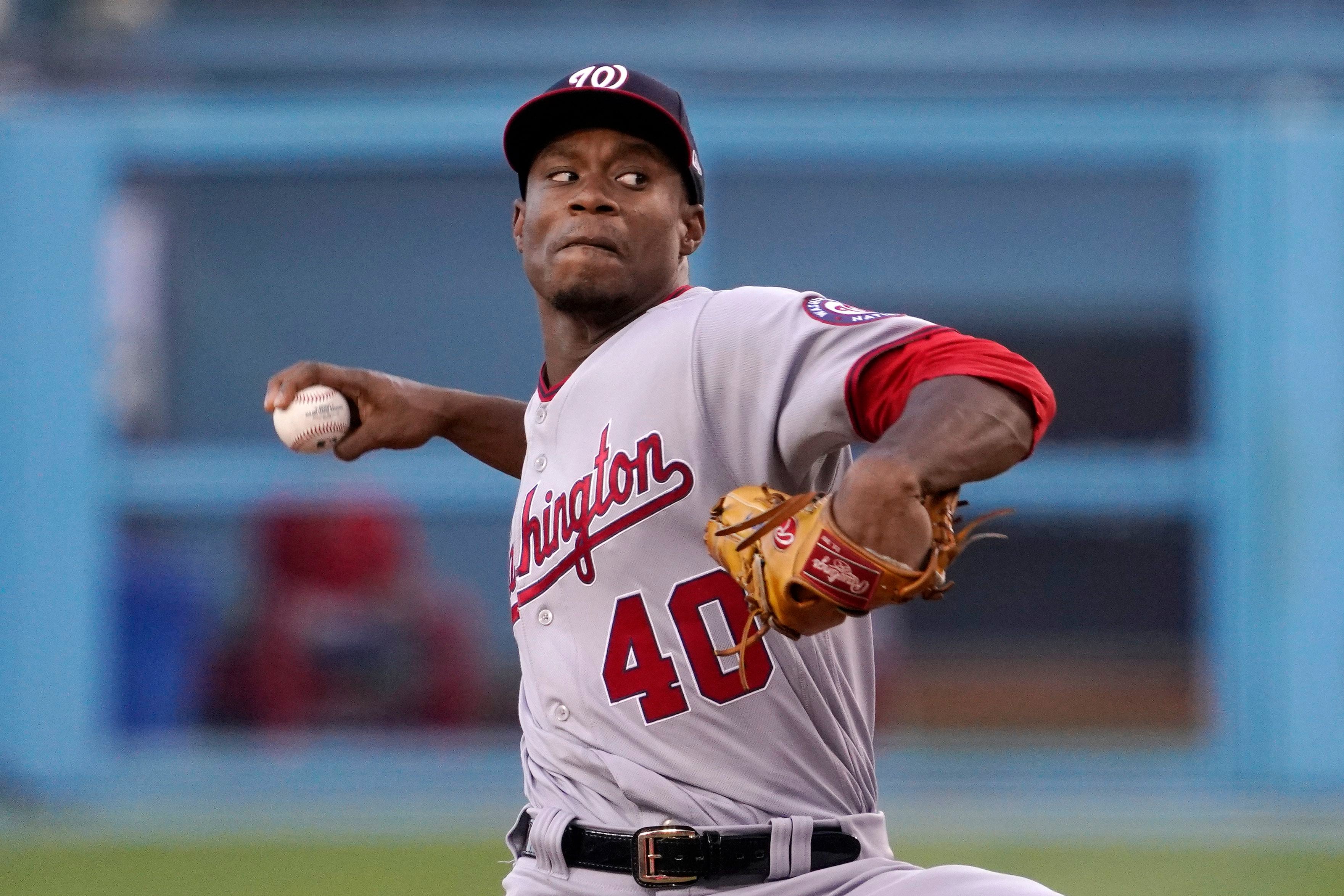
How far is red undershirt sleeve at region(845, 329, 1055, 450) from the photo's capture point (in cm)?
180

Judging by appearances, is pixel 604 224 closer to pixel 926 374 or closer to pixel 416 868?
pixel 926 374

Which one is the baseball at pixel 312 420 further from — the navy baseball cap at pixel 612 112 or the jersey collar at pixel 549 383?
the navy baseball cap at pixel 612 112

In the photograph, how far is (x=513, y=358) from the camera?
24.8 ft

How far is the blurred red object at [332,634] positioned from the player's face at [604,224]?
14.9ft

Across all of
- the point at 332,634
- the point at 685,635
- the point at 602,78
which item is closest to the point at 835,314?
the point at 685,635

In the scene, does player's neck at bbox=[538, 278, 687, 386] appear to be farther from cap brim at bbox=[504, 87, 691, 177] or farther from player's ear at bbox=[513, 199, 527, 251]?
cap brim at bbox=[504, 87, 691, 177]

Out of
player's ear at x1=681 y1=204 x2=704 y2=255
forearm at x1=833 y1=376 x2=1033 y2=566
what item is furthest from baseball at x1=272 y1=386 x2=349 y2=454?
forearm at x1=833 y1=376 x2=1033 y2=566

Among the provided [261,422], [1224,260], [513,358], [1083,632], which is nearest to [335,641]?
[261,422]

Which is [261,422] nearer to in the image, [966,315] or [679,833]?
[966,315]

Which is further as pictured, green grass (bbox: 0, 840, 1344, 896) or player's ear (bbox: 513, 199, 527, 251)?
green grass (bbox: 0, 840, 1344, 896)

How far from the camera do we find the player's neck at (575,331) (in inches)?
97.3

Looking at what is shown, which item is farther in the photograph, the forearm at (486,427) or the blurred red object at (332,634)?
the blurred red object at (332,634)

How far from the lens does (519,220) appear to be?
2750 mm

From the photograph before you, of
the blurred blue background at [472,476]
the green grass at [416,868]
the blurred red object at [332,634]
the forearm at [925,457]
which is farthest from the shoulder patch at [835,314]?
the blurred red object at [332,634]
